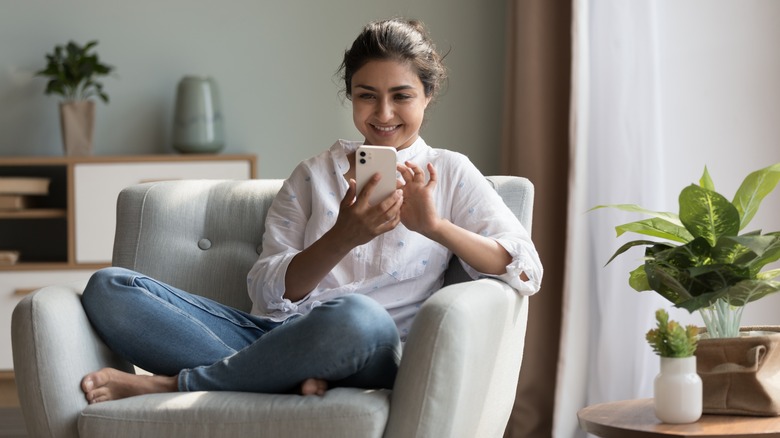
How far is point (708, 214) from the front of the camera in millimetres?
1864

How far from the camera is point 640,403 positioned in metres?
1.94

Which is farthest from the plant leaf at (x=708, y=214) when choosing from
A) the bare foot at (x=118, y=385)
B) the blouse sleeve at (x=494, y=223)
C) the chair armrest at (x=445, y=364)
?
the bare foot at (x=118, y=385)

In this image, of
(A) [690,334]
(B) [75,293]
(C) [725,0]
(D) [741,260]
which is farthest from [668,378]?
(C) [725,0]

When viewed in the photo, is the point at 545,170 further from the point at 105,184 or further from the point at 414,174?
the point at 105,184

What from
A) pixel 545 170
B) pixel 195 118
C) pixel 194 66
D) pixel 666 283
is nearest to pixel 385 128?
pixel 666 283

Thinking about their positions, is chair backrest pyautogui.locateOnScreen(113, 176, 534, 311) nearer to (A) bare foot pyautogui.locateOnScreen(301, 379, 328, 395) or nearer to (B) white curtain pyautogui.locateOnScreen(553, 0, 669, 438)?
(A) bare foot pyautogui.locateOnScreen(301, 379, 328, 395)

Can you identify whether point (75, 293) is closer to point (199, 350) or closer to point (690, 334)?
point (199, 350)

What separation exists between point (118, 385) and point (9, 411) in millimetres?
2119

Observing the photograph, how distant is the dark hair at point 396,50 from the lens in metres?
2.08

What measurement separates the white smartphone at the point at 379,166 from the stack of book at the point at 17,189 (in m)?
2.25

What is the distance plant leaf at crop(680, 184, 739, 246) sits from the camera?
6.08 ft

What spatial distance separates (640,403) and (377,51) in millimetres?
833

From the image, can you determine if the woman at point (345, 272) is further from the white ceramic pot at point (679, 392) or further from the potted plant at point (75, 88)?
the potted plant at point (75, 88)

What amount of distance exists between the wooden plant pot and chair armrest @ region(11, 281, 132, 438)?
7.10 ft
